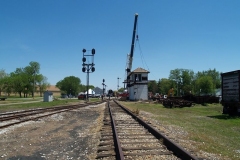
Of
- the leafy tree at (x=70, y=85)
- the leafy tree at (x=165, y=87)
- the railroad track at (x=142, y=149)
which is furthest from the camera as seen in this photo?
the leafy tree at (x=70, y=85)

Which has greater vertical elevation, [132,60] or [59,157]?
[132,60]

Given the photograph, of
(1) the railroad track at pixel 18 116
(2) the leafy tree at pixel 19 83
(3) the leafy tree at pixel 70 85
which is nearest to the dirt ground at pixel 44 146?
(1) the railroad track at pixel 18 116

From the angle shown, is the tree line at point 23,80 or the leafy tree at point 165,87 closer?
the tree line at point 23,80

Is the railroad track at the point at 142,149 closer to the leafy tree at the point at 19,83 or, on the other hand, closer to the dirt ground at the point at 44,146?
the dirt ground at the point at 44,146

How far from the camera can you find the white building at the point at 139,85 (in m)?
60.0

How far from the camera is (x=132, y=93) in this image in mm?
61875

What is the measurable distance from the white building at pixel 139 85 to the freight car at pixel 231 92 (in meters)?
38.4

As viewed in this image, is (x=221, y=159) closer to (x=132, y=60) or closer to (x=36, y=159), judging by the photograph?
(x=36, y=159)

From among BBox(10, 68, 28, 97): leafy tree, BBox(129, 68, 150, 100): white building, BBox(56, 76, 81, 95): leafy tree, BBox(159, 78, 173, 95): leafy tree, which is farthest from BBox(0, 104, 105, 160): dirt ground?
BBox(56, 76, 81, 95): leafy tree

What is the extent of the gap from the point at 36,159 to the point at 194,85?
123605 mm

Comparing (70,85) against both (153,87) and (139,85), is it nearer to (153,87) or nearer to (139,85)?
(153,87)

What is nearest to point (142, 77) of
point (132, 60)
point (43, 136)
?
point (132, 60)

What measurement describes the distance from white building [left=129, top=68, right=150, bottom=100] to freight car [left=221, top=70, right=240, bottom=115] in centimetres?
3838

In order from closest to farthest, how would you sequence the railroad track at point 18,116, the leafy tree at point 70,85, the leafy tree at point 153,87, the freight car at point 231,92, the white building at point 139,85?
the railroad track at point 18,116, the freight car at point 231,92, the white building at point 139,85, the leafy tree at point 70,85, the leafy tree at point 153,87
